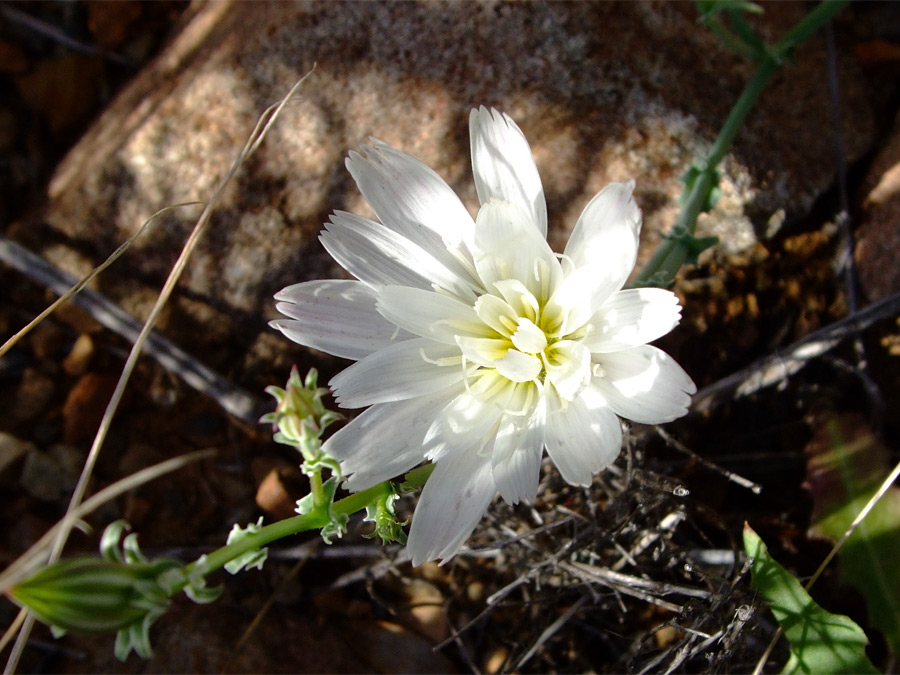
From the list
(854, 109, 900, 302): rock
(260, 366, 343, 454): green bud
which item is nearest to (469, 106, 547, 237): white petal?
(260, 366, 343, 454): green bud

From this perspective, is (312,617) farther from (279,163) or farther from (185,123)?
(185,123)

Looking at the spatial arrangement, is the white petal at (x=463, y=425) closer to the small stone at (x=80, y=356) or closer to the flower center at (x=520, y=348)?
the flower center at (x=520, y=348)

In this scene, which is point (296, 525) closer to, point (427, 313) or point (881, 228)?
point (427, 313)

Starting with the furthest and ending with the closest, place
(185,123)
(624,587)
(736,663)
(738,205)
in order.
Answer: (185,123), (738,205), (736,663), (624,587)

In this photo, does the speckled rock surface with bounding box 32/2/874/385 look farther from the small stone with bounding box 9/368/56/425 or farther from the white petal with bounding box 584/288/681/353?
the white petal with bounding box 584/288/681/353

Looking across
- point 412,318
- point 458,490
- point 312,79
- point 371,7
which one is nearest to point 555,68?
point 371,7

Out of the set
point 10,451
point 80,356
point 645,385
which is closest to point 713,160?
point 645,385
